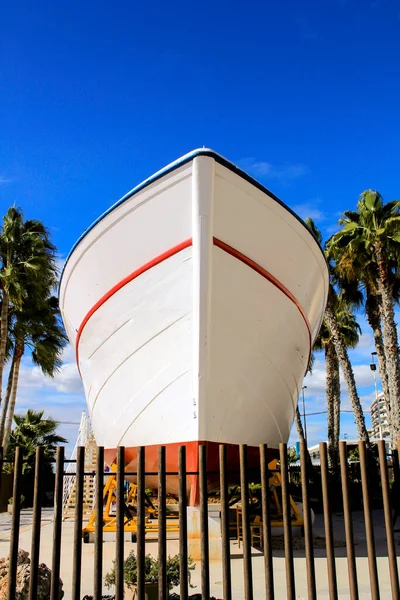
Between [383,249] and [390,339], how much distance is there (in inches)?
102

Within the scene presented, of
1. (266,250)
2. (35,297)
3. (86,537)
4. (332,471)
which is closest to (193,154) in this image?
(266,250)

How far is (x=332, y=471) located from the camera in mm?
15828

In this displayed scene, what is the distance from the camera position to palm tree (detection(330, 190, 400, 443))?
1384 cm

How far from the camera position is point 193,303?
5344 mm

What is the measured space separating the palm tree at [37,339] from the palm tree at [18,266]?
1.02 m

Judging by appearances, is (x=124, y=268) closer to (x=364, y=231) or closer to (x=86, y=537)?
(x=86, y=537)

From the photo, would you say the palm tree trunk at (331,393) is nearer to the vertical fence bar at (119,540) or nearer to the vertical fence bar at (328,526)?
the vertical fence bar at (328,526)

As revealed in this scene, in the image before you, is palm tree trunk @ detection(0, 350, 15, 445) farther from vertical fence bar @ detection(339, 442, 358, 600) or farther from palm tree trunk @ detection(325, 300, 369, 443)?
vertical fence bar @ detection(339, 442, 358, 600)

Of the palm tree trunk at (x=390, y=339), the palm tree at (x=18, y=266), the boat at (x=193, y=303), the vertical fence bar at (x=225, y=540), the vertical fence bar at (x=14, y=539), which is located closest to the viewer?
the vertical fence bar at (x=225, y=540)

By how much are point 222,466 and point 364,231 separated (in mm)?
13581

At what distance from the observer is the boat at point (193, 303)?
527 cm

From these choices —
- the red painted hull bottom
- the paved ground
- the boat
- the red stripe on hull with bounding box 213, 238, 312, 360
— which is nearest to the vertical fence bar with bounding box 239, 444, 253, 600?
the red painted hull bottom

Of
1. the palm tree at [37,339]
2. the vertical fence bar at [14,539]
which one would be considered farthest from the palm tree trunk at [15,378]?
the vertical fence bar at [14,539]

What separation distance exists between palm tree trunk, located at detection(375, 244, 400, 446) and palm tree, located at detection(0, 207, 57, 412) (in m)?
9.98
